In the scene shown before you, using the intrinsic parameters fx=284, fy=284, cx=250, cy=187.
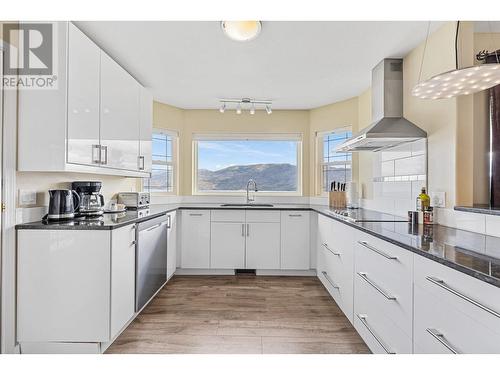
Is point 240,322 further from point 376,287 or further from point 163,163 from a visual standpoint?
point 163,163

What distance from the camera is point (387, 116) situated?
8.75 feet

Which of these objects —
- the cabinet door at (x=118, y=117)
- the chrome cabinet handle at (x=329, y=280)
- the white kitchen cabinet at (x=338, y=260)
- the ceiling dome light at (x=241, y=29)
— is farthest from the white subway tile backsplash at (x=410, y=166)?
the cabinet door at (x=118, y=117)

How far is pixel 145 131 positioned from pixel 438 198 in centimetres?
291

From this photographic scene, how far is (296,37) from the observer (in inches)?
88.2

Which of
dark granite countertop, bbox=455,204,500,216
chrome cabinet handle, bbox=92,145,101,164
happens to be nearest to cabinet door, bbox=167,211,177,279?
chrome cabinet handle, bbox=92,145,101,164

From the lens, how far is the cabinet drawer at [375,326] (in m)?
1.54

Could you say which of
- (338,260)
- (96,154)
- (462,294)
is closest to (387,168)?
(338,260)

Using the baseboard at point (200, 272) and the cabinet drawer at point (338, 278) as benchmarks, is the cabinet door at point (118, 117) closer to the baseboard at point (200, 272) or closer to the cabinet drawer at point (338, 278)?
the baseboard at point (200, 272)

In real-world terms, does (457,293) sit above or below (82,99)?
below

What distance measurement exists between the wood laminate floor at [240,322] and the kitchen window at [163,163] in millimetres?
1427

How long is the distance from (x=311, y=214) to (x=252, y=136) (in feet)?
4.97
